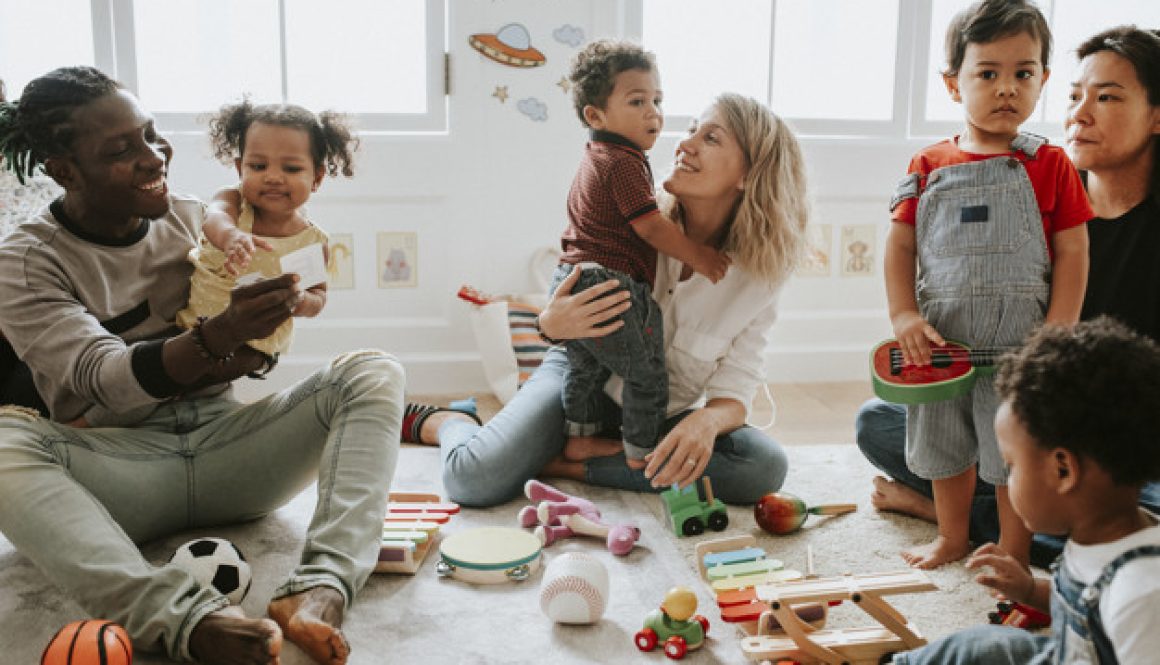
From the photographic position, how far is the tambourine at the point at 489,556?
1.76 meters

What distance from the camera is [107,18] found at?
288cm

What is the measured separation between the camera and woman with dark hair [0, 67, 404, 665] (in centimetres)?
146

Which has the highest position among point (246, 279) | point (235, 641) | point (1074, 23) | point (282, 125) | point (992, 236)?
point (1074, 23)

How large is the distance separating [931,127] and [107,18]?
2.51 m

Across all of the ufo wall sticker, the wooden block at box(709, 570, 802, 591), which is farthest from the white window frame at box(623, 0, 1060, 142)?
the wooden block at box(709, 570, 802, 591)

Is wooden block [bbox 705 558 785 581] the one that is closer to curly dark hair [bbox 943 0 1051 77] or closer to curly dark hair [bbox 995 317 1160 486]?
curly dark hair [bbox 995 317 1160 486]

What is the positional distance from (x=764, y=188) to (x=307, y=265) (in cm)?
89

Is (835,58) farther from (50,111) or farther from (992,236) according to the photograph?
(50,111)

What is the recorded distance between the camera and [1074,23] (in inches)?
136

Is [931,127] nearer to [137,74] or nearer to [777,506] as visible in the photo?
[777,506]

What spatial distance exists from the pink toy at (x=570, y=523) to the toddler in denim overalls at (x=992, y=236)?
53 centimetres

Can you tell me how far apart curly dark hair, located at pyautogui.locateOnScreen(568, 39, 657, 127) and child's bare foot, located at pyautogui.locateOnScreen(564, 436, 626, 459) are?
71 cm

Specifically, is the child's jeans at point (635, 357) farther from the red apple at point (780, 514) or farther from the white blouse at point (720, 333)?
the red apple at point (780, 514)

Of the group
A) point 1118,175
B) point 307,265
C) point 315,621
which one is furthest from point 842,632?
point 307,265
